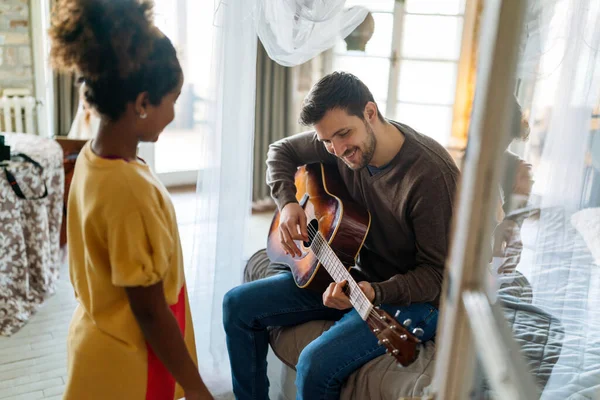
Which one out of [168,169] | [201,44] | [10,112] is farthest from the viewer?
[168,169]

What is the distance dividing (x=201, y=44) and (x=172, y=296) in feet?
11.5

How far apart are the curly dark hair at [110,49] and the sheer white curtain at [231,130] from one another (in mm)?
941

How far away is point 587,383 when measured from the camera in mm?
980

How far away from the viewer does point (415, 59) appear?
3.88 metres

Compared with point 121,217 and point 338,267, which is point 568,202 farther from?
point 121,217

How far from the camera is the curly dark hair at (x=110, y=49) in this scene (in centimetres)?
89

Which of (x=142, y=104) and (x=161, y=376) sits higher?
(x=142, y=104)

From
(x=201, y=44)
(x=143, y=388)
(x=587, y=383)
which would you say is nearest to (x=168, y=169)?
(x=201, y=44)

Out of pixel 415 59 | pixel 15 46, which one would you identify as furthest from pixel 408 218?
pixel 15 46

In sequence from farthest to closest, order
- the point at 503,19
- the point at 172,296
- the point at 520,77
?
the point at 172,296 < the point at 520,77 < the point at 503,19

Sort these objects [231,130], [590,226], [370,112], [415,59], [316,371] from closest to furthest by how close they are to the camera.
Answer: [590,226] → [316,371] → [370,112] → [231,130] → [415,59]

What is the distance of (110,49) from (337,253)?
3.00 feet

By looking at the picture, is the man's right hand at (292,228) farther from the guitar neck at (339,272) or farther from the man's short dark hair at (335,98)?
the man's short dark hair at (335,98)

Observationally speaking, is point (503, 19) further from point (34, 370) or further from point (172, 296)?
point (34, 370)
